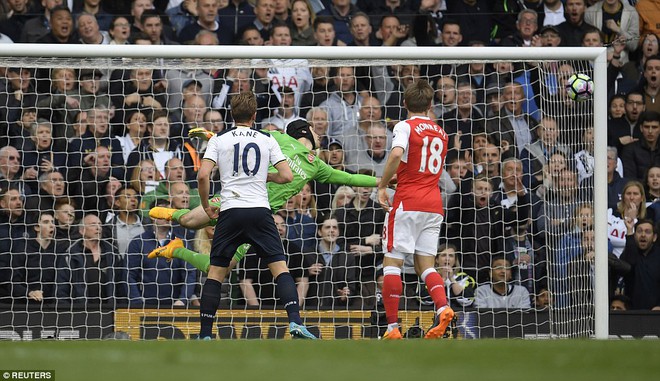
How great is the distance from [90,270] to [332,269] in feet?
7.51

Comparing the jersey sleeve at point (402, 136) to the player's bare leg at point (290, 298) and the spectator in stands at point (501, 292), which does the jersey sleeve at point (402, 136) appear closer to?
the player's bare leg at point (290, 298)

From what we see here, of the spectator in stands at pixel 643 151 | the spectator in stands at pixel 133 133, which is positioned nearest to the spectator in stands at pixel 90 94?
the spectator in stands at pixel 133 133

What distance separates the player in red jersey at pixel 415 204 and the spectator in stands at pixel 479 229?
1.90m

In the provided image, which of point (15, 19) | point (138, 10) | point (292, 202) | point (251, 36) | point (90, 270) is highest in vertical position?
point (138, 10)

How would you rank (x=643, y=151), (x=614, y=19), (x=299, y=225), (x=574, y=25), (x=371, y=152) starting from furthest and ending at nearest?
(x=614, y=19) → (x=574, y=25) → (x=643, y=151) → (x=371, y=152) → (x=299, y=225)

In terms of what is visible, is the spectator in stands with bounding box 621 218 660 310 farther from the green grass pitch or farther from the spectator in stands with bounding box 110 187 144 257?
the spectator in stands with bounding box 110 187 144 257

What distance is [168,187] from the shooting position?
11.2 meters

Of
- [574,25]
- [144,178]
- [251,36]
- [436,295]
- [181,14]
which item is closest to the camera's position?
[436,295]

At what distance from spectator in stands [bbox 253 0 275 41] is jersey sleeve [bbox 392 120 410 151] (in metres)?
4.06

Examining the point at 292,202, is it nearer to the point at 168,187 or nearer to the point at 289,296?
the point at 168,187

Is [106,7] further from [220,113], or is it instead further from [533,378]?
[533,378]

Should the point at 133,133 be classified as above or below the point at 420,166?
above

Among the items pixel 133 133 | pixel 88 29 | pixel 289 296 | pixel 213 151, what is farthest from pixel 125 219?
pixel 289 296

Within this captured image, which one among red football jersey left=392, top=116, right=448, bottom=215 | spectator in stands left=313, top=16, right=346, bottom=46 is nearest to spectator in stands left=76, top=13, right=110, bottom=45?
spectator in stands left=313, top=16, right=346, bottom=46
